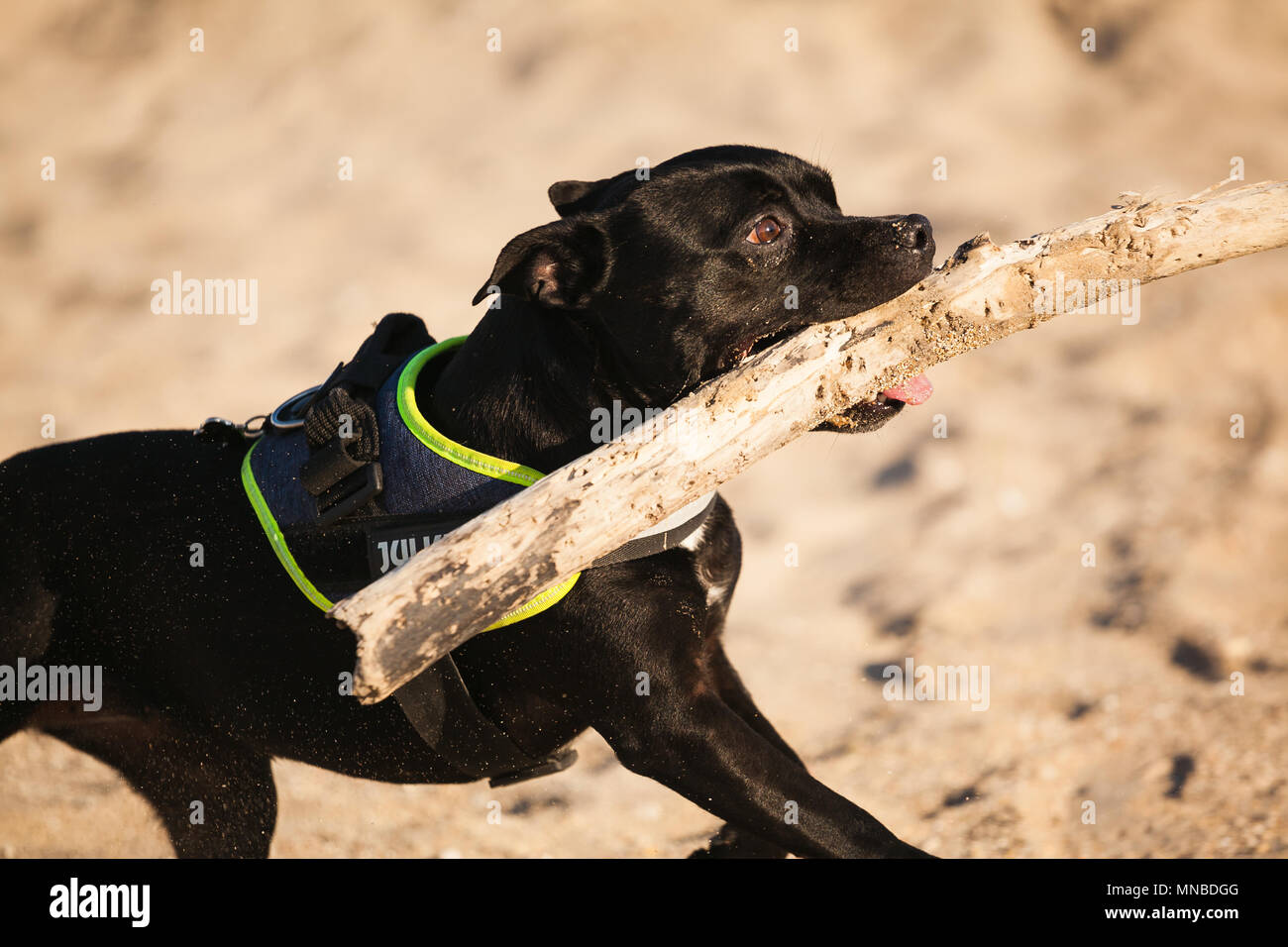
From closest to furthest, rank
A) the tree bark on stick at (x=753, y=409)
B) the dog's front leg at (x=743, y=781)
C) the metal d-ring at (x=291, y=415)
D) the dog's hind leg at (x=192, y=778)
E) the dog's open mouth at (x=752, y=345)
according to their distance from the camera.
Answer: the tree bark on stick at (x=753, y=409), the dog's front leg at (x=743, y=781), the dog's open mouth at (x=752, y=345), the metal d-ring at (x=291, y=415), the dog's hind leg at (x=192, y=778)

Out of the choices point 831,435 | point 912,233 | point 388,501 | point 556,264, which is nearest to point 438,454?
point 388,501

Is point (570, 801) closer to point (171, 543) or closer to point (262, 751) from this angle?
point (262, 751)

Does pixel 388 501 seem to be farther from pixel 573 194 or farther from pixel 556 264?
pixel 573 194

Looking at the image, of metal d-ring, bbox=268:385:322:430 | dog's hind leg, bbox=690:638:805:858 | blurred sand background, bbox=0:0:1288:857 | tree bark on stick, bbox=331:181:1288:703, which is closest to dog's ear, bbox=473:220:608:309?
tree bark on stick, bbox=331:181:1288:703

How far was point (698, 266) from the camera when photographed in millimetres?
3125

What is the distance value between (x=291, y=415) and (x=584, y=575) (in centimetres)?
101

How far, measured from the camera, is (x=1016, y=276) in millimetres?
2844

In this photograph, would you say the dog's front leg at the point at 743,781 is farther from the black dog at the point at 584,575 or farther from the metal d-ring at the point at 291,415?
the metal d-ring at the point at 291,415

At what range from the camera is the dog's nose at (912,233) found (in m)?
3.00

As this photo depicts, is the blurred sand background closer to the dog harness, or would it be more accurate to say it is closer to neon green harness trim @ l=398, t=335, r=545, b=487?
the dog harness

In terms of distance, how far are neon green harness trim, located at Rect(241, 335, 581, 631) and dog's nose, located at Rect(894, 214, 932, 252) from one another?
109 cm

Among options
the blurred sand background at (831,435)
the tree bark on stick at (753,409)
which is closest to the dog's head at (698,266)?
the tree bark on stick at (753,409)

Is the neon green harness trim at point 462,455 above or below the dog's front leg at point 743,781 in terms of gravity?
above

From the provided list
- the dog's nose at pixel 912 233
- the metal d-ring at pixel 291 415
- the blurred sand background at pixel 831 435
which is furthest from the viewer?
the blurred sand background at pixel 831 435
